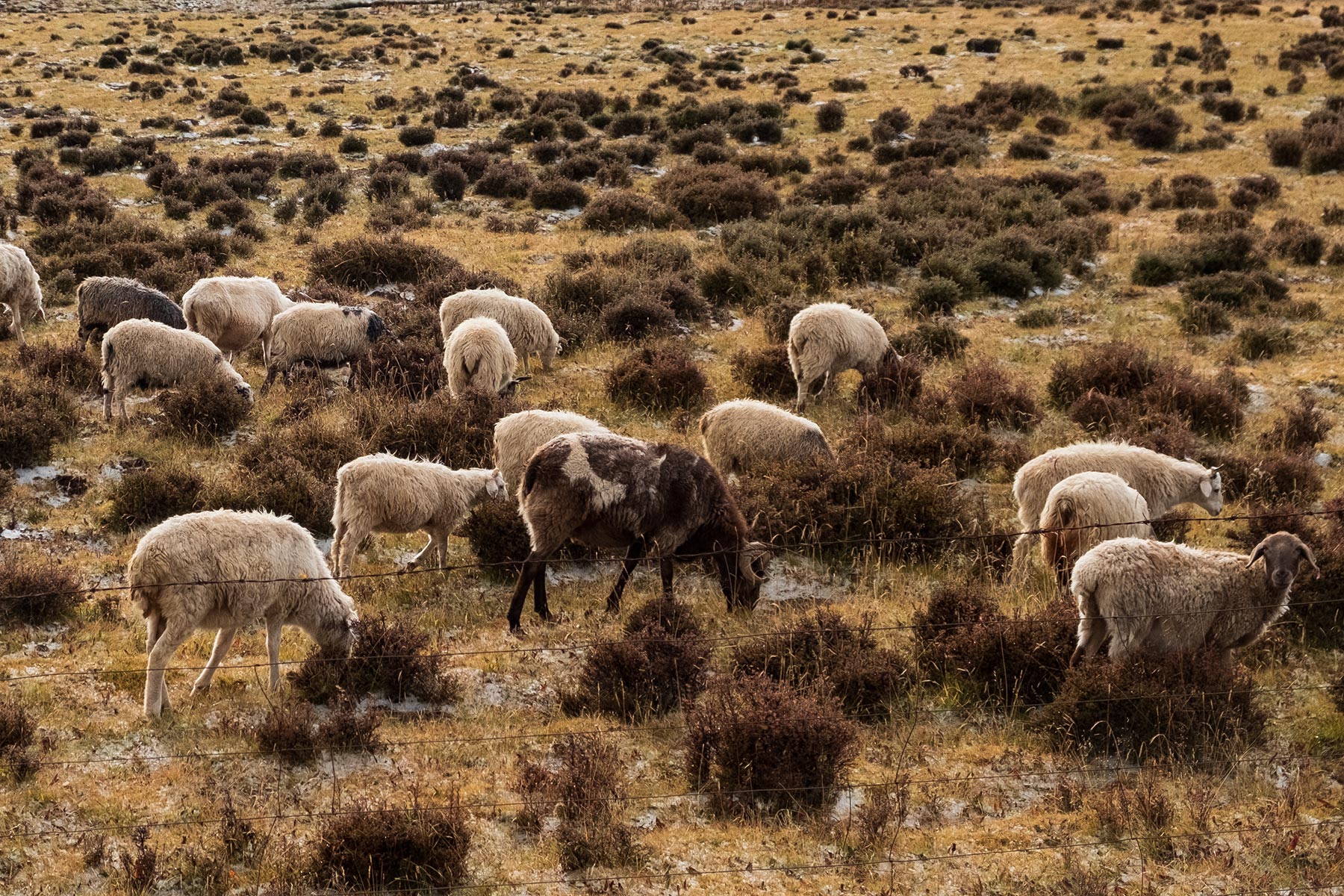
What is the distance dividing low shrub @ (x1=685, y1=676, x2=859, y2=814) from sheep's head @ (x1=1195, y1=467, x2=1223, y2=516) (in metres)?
5.21

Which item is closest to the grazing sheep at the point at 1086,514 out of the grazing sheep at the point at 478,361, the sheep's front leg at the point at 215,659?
the sheep's front leg at the point at 215,659

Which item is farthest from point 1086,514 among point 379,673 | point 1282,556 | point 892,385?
point 379,673

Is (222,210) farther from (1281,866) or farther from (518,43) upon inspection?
(518,43)

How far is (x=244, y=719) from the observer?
23.7ft

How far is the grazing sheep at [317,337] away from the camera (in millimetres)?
14172

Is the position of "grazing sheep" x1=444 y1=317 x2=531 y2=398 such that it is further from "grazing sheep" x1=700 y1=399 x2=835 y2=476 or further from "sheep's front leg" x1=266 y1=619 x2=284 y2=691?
"sheep's front leg" x1=266 y1=619 x2=284 y2=691

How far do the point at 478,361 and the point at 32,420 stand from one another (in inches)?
193

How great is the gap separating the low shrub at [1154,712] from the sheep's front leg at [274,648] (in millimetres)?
5446

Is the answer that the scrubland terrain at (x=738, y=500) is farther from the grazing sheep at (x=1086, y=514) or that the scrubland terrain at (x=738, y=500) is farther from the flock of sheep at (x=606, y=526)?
the grazing sheep at (x=1086, y=514)

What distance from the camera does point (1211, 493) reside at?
33.1 feet

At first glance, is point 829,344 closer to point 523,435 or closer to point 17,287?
point 523,435

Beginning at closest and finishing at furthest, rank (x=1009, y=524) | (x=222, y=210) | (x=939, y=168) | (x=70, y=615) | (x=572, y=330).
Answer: (x=70, y=615) → (x=1009, y=524) → (x=572, y=330) → (x=222, y=210) → (x=939, y=168)

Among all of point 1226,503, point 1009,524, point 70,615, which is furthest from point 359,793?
point 1226,503

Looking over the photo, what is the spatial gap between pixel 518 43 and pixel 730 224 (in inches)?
1166
